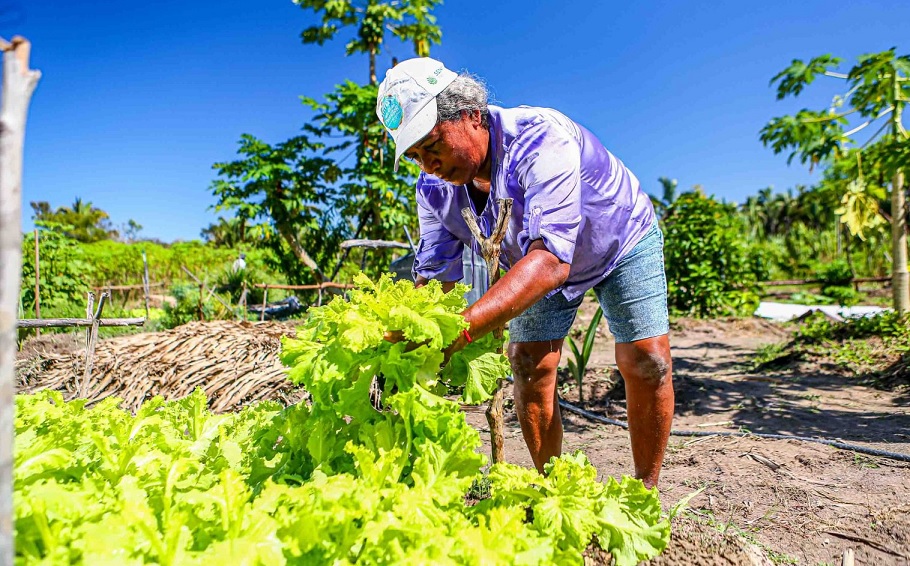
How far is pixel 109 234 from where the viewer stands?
39875 millimetres

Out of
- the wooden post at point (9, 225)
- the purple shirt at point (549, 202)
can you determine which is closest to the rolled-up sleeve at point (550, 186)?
the purple shirt at point (549, 202)

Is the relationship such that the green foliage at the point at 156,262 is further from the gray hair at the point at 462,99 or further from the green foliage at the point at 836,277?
the green foliage at the point at 836,277

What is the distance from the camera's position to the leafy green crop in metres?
1.08

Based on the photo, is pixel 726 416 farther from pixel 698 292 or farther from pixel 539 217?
pixel 698 292

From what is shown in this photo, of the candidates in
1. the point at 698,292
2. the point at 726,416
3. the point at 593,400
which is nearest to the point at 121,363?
the point at 593,400

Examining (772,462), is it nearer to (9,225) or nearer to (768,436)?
(768,436)

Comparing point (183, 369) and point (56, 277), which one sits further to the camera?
point (56, 277)

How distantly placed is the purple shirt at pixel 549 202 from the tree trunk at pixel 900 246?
661 centimetres

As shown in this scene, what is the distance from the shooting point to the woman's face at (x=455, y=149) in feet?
6.11

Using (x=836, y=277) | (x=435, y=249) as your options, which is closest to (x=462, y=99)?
(x=435, y=249)

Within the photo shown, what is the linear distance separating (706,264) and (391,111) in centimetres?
A: 1078

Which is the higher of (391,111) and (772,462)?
(391,111)

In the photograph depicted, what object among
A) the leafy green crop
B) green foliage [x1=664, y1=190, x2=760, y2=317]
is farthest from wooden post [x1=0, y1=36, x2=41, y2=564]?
green foliage [x1=664, y1=190, x2=760, y2=317]

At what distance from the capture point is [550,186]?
1.81m
